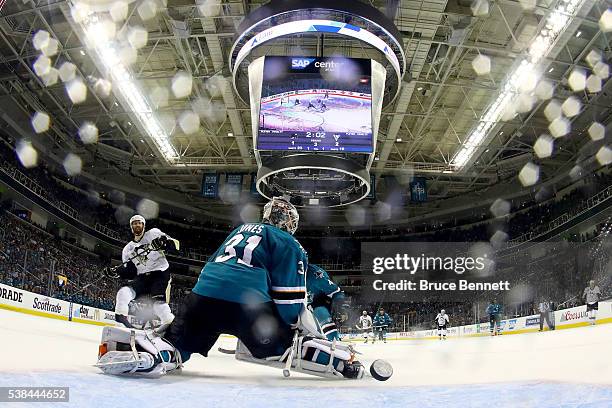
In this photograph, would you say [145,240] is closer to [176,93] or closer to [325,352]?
[325,352]

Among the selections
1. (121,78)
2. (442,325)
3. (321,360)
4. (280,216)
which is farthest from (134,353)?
(442,325)

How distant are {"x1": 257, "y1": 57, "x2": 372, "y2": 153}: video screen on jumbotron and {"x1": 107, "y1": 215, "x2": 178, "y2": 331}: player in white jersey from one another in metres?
6.42

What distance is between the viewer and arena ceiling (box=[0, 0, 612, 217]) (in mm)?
12906

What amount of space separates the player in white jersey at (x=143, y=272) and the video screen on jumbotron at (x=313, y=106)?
6.42 m

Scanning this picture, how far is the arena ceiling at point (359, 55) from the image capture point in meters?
12.9

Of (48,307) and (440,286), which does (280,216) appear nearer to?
(48,307)

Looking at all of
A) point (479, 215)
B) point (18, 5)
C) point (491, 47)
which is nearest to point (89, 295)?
point (18, 5)

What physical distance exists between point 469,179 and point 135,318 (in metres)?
22.4

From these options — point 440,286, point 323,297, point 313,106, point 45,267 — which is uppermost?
point 313,106

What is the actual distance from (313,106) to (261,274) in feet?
30.3

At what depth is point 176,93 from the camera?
57.0 feet

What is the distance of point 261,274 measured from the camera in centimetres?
254

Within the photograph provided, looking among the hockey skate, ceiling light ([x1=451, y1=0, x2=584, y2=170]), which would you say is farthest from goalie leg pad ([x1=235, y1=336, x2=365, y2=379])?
ceiling light ([x1=451, y1=0, x2=584, y2=170])

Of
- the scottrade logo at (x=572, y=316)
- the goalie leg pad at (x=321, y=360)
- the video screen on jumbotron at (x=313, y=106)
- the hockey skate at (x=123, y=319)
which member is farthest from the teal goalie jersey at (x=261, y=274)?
the scottrade logo at (x=572, y=316)
